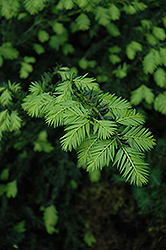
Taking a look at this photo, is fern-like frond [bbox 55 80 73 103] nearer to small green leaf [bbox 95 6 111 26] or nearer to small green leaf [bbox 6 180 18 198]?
small green leaf [bbox 95 6 111 26]

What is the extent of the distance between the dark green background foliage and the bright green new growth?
369 mm

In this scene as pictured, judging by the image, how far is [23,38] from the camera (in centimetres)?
160

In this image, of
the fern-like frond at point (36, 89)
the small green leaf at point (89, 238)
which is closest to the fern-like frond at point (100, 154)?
the fern-like frond at point (36, 89)

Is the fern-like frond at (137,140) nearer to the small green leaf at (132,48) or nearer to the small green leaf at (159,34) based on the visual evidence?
the small green leaf at (132,48)

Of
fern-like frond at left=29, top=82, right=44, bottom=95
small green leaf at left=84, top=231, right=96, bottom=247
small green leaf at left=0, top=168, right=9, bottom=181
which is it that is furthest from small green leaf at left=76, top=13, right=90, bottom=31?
small green leaf at left=84, top=231, right=96, bottom=247

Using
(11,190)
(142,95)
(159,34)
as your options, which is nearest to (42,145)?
(11,190)

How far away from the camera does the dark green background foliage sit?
Result: 4.94ft

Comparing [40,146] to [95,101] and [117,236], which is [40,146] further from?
[117,236]

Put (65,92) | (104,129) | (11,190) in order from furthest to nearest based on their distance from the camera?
(11,190) < (65,92) < (104,129)

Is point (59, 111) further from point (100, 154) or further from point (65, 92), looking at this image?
point (100, 154)

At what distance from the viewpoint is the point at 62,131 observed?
1828 mm

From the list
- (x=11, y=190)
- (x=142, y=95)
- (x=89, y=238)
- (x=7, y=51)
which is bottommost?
(x=89, y=238)

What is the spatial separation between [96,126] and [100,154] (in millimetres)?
98

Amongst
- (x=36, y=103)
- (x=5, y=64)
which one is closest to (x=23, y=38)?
(x=5, y=64)
